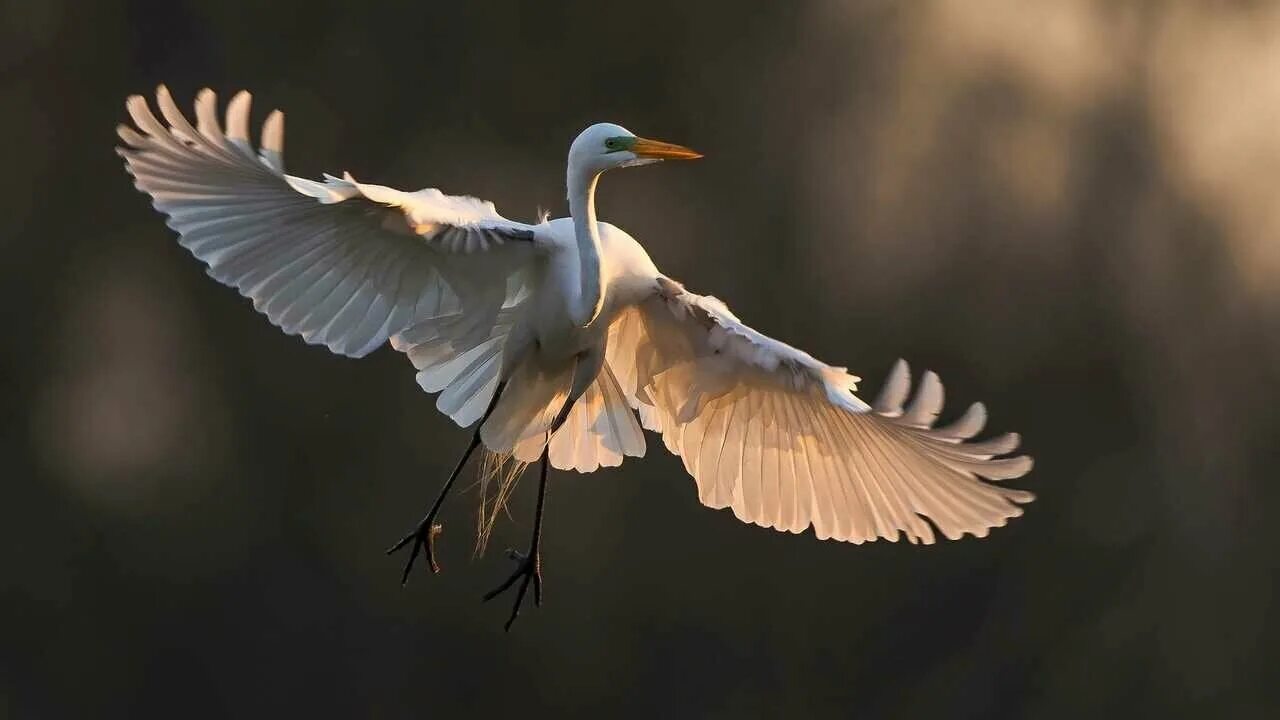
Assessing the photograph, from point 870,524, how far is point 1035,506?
5.95 feet

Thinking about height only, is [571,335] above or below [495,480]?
above

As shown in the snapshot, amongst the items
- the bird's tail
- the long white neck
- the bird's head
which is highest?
the bird's head

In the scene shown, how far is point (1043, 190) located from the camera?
3.89 m

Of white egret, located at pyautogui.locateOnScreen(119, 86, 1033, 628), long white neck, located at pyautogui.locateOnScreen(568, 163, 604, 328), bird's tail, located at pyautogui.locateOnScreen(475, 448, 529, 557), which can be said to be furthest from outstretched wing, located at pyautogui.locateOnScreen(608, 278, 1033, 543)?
bird's tail, located at pyautogui.locateOnScreen(475, 448, 529, 557)

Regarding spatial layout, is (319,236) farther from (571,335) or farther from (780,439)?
(780,439)

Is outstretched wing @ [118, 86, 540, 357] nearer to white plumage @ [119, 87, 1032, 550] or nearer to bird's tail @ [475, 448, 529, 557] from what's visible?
white plumage @ [119, 87, 1032, 550]

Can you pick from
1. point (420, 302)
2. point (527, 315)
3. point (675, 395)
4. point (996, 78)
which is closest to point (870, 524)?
point (675, 395)

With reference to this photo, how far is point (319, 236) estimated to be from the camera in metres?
1.96

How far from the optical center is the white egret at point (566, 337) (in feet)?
6.13

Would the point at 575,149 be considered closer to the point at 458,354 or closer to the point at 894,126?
the point at 458,354

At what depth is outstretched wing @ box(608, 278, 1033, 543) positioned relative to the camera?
6.41 ft

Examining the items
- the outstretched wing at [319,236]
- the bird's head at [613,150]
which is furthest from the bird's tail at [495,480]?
the bird's head at [613,150]

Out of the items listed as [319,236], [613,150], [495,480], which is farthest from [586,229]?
[495,480]

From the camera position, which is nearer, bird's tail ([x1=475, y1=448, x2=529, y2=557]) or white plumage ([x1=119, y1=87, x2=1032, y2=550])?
white plumage ([x1=119, y1=87, x2=1032, y2=550])
